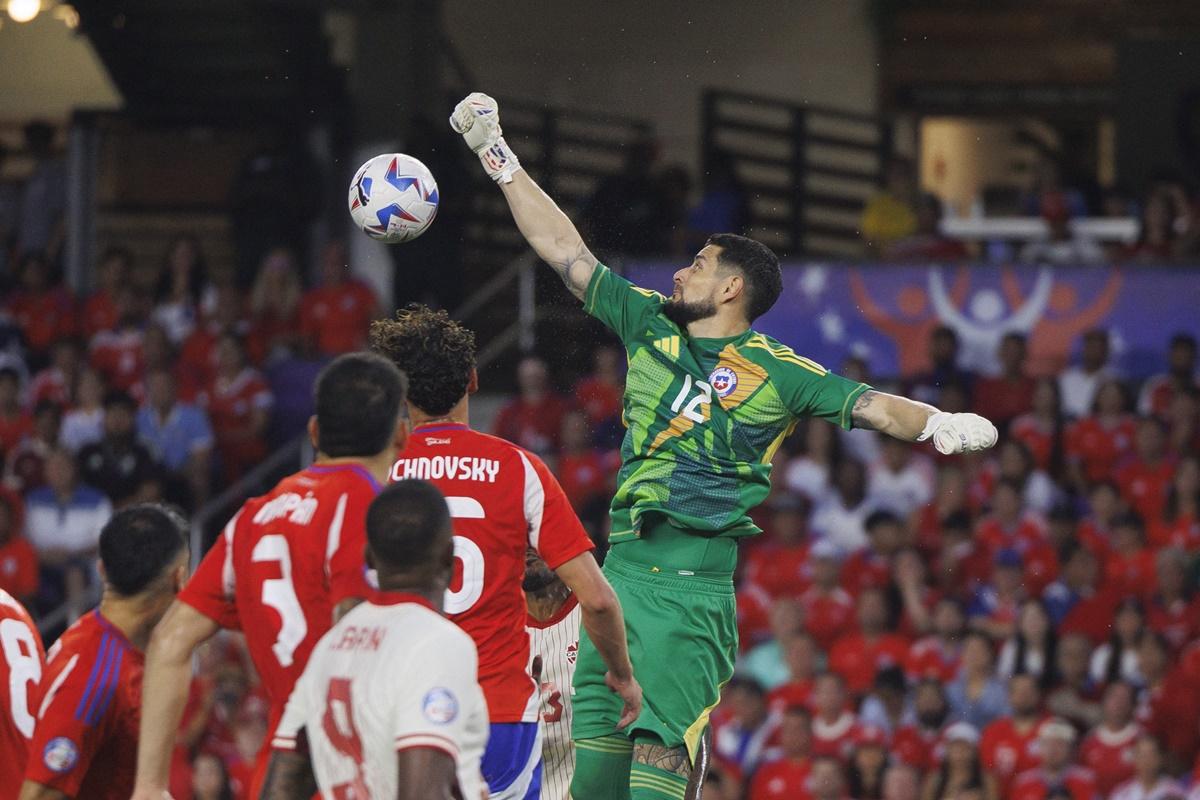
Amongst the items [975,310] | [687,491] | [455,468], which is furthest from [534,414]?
[455,468]

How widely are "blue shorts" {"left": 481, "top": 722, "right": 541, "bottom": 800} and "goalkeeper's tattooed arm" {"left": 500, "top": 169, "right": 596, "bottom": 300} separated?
1.69 metres

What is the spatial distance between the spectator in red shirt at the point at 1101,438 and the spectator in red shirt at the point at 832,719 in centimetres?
258

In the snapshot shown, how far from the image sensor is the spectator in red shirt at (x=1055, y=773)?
36.1ft

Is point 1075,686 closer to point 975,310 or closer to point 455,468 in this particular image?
point 975,310

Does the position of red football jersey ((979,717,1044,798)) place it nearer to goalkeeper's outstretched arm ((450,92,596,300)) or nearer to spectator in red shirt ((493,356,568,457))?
spectator in red shirt ((493,356,568,457))

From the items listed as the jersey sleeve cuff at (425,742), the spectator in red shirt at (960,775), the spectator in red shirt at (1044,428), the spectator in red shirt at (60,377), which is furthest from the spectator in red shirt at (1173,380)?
the jersey sleeve cuff at (425,742)

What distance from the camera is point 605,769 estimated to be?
6.61 m

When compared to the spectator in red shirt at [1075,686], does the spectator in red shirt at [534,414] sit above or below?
above

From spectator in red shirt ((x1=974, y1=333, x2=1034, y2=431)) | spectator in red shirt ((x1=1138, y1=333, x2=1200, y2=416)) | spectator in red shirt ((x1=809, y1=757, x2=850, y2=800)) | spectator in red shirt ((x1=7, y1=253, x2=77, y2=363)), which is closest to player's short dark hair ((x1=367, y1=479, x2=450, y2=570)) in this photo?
spectator in red shirt ((x1=809, y1=757, x2=850, y2=800))

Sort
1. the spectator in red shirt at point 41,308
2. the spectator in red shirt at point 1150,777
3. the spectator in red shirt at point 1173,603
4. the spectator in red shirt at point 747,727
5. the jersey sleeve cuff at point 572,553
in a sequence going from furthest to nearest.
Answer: the spectator in red shirt at point 41,308 → the spectator in red shirt at point 747,727 → the spectator in red shirt at point 1173,603 → the spectator in red shirt at point 1150,777 → the jersey sleeve cuff at point 572,553

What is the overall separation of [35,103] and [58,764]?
15.0m

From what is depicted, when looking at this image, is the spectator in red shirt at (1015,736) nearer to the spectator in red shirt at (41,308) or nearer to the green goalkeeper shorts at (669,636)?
the green goalkeeper shorts at (669,636)

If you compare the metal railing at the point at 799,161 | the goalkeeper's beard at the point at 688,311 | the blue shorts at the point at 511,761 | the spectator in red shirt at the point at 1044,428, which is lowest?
the blue shorts at the point at 511,761

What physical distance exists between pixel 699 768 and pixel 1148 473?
6.89 meters
